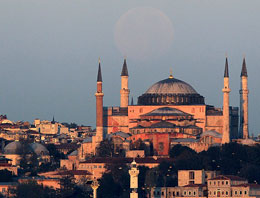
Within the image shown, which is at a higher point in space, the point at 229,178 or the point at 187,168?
the point at 187,168

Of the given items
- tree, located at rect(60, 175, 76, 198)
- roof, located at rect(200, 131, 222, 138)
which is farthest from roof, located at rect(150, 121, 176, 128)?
tree, located at rect(60, 175, 76, 198)

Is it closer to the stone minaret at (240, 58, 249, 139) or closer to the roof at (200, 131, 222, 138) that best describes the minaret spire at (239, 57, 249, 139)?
the stone minaret at (240, 58, 249, 139)

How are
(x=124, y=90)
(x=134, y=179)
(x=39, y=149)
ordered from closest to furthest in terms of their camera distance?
1. (x=134, y=179)
2. (x=39, y=149)
3. (x=124, y=90)

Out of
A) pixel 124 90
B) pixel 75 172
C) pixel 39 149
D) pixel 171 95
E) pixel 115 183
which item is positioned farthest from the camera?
pixel 124 90

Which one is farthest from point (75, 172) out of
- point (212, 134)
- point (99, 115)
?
point (212, 134)

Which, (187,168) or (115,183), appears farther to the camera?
(187,168)

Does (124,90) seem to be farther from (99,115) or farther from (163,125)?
(99,115)

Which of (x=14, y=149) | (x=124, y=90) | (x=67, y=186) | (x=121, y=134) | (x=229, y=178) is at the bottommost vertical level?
(x=67, y=186)
